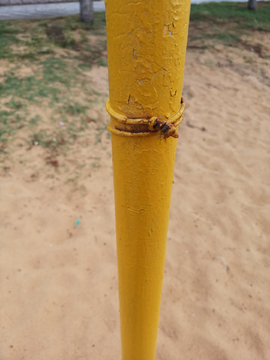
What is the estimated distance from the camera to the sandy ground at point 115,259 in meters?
2.32

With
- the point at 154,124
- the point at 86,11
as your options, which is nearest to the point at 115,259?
the point at 154,124

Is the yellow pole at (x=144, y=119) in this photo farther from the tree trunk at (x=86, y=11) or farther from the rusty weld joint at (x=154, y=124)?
the tree trunk at (x=86, y=11)

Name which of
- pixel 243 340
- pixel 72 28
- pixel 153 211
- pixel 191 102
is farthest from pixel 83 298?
pixel 72 28

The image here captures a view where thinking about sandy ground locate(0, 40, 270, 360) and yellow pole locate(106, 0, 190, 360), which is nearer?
yellow pole locate(106, 0, 190, 360)

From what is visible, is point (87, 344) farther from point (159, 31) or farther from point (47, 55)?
point (47, 55)

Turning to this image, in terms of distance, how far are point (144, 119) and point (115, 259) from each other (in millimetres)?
2328

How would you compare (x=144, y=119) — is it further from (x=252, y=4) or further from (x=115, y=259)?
(x=252, y=4)

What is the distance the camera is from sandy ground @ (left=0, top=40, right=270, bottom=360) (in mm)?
2316

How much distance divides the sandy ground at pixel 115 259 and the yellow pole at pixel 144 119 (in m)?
1.52

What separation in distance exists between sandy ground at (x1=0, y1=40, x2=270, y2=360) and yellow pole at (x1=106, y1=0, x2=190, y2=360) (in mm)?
1516

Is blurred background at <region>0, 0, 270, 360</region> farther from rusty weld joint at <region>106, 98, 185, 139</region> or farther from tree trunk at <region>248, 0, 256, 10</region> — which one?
tree trunk at <region>248, 0, 256, 10</region>

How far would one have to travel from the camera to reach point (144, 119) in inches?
30.6

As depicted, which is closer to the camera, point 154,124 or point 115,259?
point 154,124

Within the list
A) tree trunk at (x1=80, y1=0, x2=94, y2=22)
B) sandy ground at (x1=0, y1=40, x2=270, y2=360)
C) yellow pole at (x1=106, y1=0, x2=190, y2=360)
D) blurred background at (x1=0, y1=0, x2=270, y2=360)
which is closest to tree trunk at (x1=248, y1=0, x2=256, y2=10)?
blurred background at (x1=0, y1=0, x2=270, y2=360)
